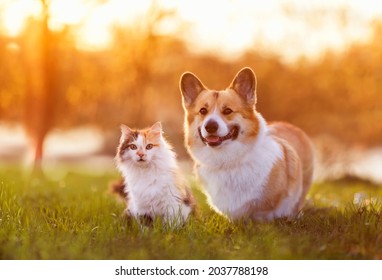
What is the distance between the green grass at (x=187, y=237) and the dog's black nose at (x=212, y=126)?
0.95 metres

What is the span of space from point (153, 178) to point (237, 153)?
891 mm

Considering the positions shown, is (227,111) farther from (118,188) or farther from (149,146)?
(118,188)

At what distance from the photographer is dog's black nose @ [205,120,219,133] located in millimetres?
5227

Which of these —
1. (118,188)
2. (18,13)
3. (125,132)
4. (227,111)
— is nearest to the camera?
(227,111)

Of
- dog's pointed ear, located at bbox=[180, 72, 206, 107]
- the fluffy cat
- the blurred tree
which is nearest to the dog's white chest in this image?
the fluffy cat

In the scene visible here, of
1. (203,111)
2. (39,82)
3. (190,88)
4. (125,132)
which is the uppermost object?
(39,82)

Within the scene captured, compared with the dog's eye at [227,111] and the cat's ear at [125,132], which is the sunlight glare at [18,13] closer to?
the cat's ear at [125,132]

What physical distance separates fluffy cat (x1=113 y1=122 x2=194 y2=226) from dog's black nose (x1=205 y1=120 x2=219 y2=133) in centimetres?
66

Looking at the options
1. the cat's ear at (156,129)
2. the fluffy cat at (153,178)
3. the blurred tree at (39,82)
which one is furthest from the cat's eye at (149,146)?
the blurred tree at (39,82)

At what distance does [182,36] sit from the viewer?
36.5 feet

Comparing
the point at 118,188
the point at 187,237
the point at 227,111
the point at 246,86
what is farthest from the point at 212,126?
the point at 118,188

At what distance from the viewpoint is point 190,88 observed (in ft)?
19.4

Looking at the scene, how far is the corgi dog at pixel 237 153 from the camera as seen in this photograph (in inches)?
217
